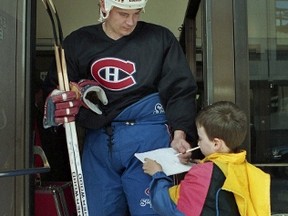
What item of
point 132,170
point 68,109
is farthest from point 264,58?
point 68,109

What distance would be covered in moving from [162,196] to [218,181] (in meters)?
0.19

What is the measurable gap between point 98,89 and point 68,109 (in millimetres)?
190

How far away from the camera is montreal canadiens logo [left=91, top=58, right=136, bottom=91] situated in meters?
1.68

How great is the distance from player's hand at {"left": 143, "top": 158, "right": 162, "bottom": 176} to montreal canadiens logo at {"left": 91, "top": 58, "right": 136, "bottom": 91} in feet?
1.06

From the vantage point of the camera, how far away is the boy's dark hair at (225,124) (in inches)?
56.7

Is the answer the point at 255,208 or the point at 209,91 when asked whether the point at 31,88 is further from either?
the point at 255,208

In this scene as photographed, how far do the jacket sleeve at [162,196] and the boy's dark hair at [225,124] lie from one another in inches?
8.3

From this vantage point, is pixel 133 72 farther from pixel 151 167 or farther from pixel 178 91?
pixel 151 167

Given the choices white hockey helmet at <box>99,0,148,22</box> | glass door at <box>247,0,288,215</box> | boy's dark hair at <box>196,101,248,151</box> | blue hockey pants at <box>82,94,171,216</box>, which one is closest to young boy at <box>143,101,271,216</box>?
boy's dark hair at <box>196,101,248,151</box>

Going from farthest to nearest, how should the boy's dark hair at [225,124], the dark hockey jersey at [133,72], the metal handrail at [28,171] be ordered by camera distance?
the dark hockey jersey at [133,72]
the boy's dark hair at [225,124]
the metal handrail at [28,171]

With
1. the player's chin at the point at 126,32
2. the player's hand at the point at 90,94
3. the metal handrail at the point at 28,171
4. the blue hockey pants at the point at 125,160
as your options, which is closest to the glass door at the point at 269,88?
the blue hockey pants at the point at 125,160

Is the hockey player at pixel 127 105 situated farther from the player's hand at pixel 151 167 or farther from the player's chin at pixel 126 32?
the player's hand at pixel 151 167

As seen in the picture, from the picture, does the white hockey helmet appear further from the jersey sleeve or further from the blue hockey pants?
the blue hockey pants

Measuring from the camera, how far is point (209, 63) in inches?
67.0
